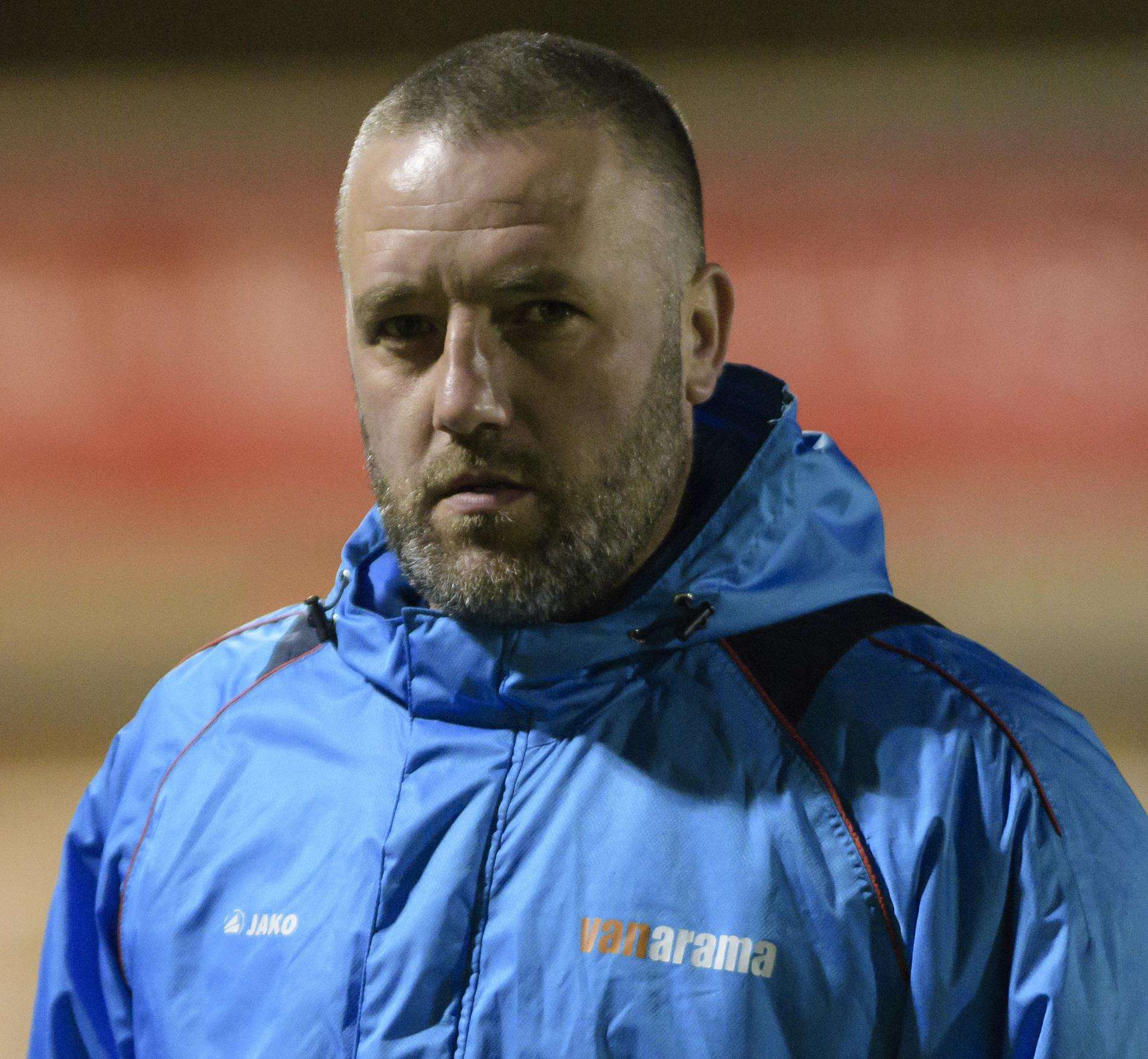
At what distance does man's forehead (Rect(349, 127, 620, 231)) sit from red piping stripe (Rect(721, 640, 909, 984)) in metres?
0.30

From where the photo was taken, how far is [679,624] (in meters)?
0.69

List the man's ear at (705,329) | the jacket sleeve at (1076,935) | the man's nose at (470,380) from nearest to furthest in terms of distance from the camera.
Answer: the jacket sleeve at (1076,935), the man's nose at (470,380), the man's ear at (705,329)

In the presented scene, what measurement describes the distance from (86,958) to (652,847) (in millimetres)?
458

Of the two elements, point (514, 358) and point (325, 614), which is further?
point (325, 614)

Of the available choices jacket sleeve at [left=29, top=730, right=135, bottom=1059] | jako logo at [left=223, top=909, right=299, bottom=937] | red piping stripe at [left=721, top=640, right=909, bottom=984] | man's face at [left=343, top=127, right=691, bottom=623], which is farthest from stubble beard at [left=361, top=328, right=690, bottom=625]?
jacket sleeve at [left=29, top=730, right=135, bottom=1059]

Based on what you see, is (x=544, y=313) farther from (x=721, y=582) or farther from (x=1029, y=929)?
(x=1029, y=929)

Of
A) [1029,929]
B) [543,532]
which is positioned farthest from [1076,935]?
[543,532]

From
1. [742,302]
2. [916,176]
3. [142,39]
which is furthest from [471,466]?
[142,39]

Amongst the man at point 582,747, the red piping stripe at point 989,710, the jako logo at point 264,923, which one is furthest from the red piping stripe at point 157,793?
the red piping stripe at point 989,710

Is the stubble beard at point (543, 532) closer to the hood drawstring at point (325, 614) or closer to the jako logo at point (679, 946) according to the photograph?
the hood drawstring at point (325, 614)

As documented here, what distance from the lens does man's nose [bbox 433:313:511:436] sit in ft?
2.23

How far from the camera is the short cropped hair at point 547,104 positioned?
2.35ft

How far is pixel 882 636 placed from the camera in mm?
698

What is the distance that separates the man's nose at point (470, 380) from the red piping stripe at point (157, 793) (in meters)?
0.24
